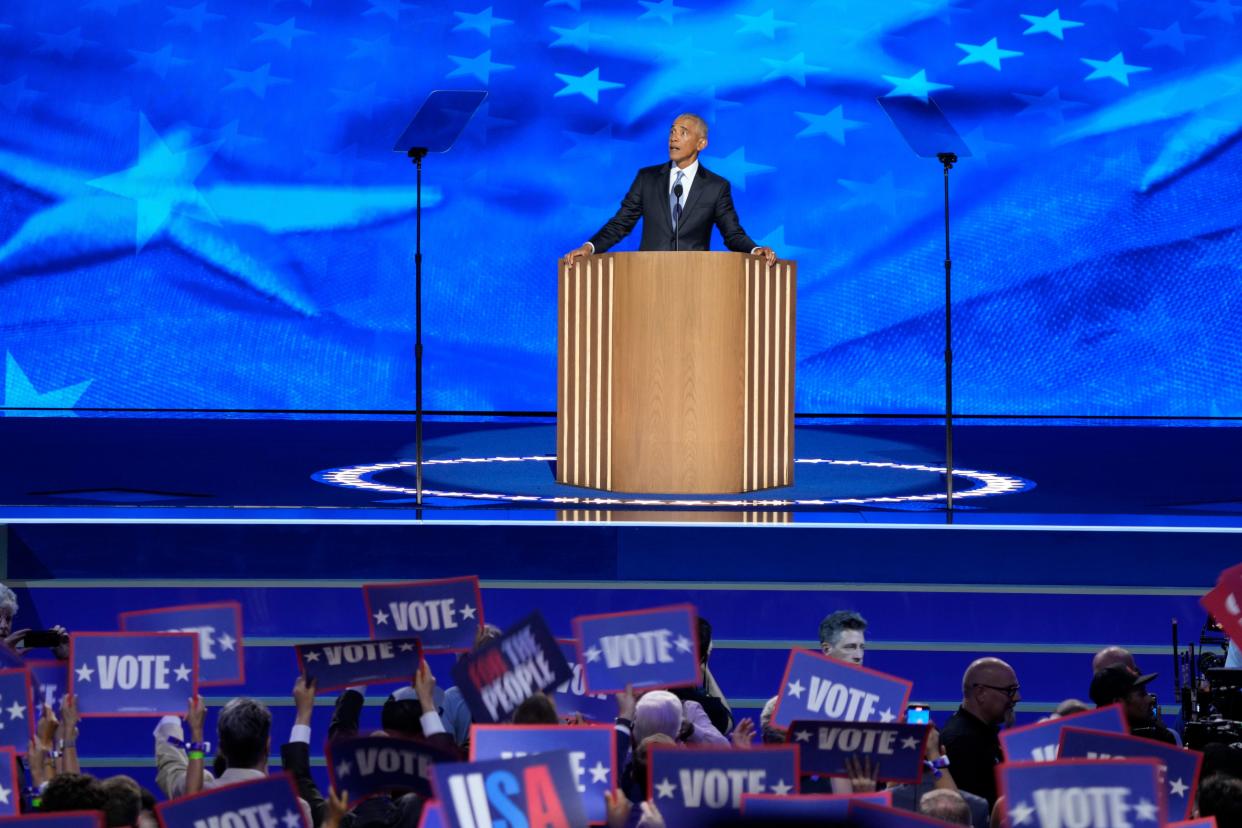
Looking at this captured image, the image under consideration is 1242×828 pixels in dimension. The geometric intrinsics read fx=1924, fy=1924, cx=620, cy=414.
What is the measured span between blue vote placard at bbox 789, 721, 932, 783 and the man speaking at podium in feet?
15.8

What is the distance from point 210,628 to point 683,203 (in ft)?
14.1

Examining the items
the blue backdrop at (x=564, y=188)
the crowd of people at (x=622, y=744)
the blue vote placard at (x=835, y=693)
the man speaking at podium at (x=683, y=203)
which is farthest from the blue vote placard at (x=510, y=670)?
the blue backdrop at (x=564, y=188)

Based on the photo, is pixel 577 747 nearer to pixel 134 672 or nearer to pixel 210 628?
pixel 134 672

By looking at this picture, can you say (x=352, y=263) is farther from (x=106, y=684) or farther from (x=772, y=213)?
(x=106, y=684)

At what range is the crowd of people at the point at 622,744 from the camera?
12.2 ft

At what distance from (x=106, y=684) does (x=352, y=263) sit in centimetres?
997

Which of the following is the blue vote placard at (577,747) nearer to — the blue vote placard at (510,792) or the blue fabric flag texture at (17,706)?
the blue vote placard at (510,792)

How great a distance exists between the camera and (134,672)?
4.91 m

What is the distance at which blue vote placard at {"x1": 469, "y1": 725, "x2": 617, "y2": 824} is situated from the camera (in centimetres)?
377

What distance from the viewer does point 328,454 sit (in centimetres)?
1149

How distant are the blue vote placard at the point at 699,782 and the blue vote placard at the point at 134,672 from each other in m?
1.75

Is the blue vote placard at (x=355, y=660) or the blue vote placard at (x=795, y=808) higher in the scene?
the blue vote placard at (x=355, y=660)

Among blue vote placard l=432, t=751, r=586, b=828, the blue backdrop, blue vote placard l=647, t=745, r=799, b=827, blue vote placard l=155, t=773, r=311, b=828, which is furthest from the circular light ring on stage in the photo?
blue vote placard l=432, t=751, r=586, b=828

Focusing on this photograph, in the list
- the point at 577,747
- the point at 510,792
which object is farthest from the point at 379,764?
the point at 510,792
